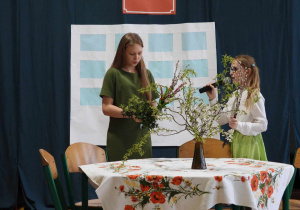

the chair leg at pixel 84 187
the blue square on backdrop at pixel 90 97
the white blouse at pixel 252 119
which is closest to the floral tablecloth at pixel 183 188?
the chair leg at pixel 84 187

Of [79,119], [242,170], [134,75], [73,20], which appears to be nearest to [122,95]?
[134,75]

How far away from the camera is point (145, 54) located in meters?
4.25

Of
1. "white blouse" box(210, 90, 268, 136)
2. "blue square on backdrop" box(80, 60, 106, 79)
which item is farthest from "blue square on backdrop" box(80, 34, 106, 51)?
"white blouse" box(210, 90, 268, 136)

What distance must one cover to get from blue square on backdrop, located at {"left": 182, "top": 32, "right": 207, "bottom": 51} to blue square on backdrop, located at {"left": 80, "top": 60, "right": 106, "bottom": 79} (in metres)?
0.84

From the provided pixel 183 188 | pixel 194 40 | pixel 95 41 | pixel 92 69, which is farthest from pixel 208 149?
pixel 95 41

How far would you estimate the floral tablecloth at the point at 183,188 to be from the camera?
70.9 inches

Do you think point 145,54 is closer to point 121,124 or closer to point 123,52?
point 123,52

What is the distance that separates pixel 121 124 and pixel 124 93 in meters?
0.21

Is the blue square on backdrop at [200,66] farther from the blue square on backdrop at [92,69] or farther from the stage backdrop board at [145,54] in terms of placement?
the blue square on backdrop at [92,69]

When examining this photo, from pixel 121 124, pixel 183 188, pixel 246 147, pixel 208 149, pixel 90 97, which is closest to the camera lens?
pixel 183 188

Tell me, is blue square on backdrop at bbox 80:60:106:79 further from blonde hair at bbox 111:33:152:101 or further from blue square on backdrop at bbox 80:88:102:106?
blonde hair at bbox 111:33:152:101

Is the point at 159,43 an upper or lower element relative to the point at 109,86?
upper

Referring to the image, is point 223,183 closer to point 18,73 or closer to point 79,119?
point 79,119

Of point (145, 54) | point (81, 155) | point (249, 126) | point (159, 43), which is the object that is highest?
point (159, 43)
